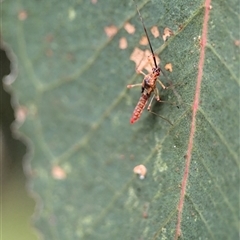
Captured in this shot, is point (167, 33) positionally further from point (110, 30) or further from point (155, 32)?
point (110, 30)

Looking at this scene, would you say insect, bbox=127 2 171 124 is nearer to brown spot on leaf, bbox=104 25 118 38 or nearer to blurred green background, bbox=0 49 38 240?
brown spot on leaf, bbox=104 25 118 38

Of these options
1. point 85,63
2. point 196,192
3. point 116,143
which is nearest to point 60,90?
point 85,63

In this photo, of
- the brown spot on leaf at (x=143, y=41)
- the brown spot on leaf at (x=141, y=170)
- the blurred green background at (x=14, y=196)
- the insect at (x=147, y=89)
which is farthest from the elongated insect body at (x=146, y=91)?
the blurred green background at (x=14, y=196)

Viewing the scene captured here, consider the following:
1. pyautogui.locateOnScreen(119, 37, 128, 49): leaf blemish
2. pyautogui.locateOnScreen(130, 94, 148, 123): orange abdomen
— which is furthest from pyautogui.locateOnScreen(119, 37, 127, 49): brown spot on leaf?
pyautogui.locateOnScreen(130, 94, 148, 123): orange abdomen

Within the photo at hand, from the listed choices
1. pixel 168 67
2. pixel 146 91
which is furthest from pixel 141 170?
pixel 168 67

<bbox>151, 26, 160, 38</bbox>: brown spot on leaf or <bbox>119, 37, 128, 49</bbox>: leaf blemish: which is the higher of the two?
<bbox>151, 26, 160, 38</bbox>: brown spot on leaf

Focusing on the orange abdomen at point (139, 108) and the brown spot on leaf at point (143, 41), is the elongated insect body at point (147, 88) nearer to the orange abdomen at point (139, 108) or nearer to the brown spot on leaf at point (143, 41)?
the orange abdomen at point (139, 108)

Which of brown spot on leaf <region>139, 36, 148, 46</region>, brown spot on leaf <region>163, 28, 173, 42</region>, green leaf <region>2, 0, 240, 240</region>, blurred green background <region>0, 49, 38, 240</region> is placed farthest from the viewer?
blurred green background <region>0, 49, 38, 240</region>
